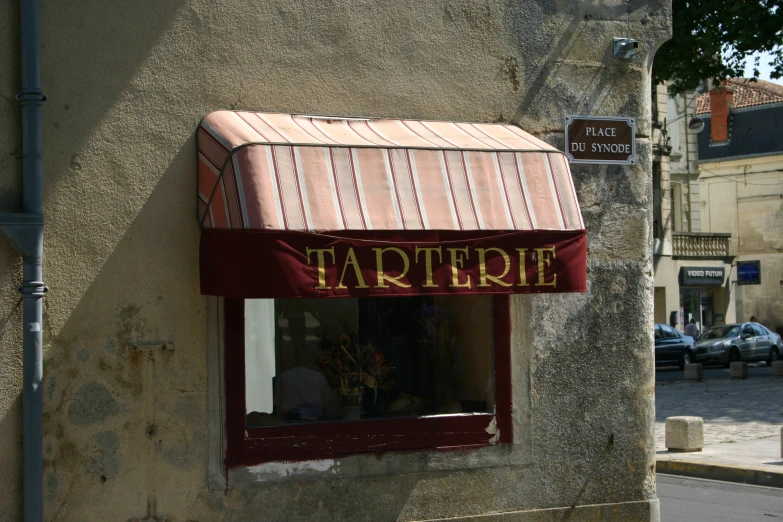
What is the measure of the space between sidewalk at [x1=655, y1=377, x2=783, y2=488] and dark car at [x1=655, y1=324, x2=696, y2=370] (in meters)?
4.25

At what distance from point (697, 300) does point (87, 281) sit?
38.7 m

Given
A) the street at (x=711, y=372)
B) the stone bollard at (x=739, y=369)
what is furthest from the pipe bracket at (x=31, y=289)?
the stone bollard at (x=739, y=369)

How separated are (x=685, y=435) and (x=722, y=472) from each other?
148 centimetres

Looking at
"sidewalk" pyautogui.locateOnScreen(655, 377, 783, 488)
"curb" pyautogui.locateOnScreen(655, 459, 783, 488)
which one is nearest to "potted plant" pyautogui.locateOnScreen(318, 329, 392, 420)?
"curb" pyautogui.locateOnScreen(655, 459, 783, 488)

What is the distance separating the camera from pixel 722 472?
40.6ft

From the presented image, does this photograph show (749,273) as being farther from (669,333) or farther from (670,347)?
(670,347)

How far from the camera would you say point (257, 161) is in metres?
6.30

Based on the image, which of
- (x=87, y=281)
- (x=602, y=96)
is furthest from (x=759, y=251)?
(x=87, y=281)

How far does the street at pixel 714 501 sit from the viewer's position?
10.1m

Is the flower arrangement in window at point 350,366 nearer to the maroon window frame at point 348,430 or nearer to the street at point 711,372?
the maroon window frame at point 348,430

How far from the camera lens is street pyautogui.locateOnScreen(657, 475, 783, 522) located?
33.2 feet

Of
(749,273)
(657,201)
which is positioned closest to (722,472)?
(657,201)

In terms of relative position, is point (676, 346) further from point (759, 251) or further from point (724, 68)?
point (759, 251)

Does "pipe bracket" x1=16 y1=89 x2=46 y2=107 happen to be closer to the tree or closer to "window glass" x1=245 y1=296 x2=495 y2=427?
"window glass" x1=245 y1=296 x2=495 y2=427
